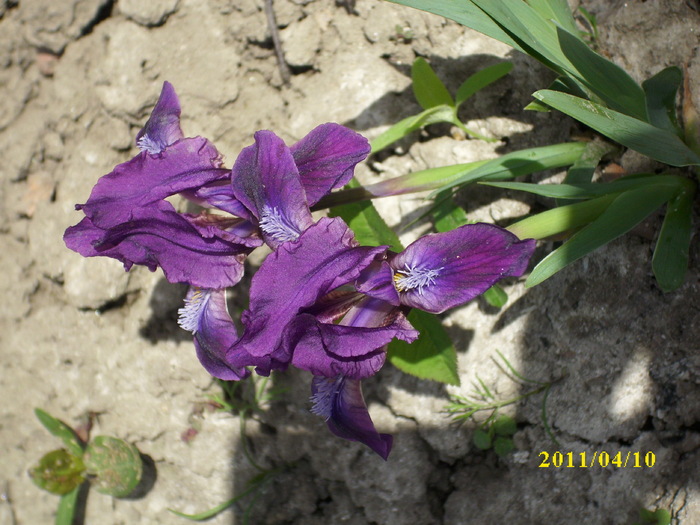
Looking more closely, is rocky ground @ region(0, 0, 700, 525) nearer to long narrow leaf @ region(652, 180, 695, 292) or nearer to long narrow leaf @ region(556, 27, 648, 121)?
long narrow leaf @ region(652, 180, 695, 292)

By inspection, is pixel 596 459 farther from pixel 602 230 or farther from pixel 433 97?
pixel 433 97

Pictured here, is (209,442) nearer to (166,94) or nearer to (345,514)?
(345,514)

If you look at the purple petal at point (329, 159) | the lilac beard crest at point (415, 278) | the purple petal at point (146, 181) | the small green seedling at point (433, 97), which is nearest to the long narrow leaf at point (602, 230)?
the lilac beard crest at point (415, 278)

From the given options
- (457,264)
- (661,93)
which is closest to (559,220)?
(457,264)

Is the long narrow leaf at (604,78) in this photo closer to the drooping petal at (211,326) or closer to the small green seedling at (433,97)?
the small green seedling at (433,97)

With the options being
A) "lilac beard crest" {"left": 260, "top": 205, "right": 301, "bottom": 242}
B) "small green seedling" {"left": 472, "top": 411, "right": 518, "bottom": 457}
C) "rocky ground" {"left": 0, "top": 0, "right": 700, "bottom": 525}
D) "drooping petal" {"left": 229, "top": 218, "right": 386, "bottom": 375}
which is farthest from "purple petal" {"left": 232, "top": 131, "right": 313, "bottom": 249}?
"small green seedling" {"left": 472, "top": 411, "right": 518, "bottom": 457}
